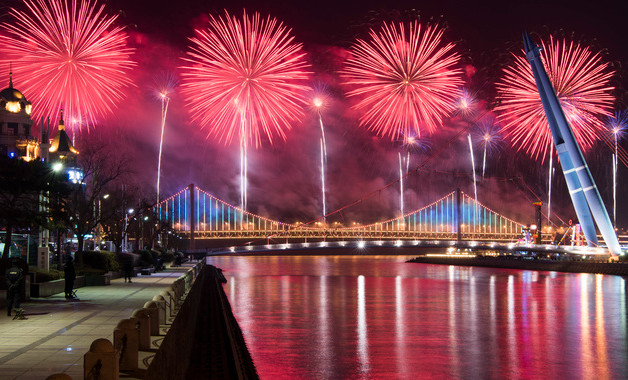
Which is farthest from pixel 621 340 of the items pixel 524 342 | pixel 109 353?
pixel 109 353

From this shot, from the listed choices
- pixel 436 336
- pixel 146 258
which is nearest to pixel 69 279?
pixel 436 336

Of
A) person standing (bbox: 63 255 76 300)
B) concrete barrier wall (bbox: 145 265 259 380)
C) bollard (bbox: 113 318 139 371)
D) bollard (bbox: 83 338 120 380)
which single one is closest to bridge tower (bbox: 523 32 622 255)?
concrete barrier wall (bbox: 145 265 259 380)

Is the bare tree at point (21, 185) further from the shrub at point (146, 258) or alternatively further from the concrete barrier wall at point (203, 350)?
the shrub at point (146, 258)

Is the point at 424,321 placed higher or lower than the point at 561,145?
lower

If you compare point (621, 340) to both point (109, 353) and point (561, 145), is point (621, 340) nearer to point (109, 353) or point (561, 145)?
point (109, 353)

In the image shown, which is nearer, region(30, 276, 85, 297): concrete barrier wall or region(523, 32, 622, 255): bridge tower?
Result: region(30, 276, 85, 297): concrete barrier wall

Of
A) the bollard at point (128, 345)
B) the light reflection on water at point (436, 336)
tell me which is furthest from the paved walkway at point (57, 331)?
the light reflection on water at point (436, 336)

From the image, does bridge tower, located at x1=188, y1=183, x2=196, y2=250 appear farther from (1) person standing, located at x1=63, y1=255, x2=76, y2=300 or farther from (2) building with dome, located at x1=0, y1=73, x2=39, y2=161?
(1) person standing, located at x1=63, y1=255, x2=76, y2=300
